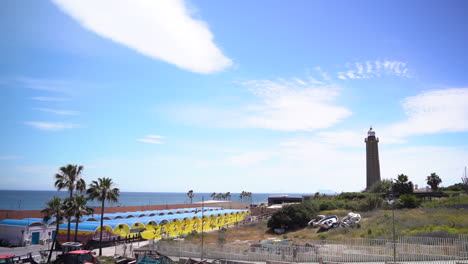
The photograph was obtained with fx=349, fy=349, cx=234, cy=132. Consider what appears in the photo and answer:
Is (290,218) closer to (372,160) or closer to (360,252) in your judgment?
(360,252)

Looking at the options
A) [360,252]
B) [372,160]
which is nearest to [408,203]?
[372,160]

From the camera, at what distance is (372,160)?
276 feet

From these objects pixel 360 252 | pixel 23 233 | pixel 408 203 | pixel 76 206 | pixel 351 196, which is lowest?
pixel 23 233

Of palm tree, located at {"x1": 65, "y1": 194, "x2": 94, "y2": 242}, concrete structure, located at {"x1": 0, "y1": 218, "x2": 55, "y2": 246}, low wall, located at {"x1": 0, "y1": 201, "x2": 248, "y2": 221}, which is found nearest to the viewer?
palm tree, located at {"x1": 65, "y1": 194, "x2": 94, "y2": 242}

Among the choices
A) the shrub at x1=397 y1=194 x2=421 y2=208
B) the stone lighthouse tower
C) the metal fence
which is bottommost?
the metal fence

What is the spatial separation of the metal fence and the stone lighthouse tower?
57359 mm

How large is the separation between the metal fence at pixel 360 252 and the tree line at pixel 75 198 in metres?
13.1

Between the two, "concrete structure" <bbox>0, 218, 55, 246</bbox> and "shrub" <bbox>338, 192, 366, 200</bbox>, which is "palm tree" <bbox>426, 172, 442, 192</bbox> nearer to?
"shrub" <bbox>338, 192, 366, 200</bbox>

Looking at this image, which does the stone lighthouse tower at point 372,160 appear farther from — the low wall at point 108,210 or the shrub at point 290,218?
the low wall at point 108,210

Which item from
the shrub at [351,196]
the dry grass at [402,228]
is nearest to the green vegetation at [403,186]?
the shrub at [351,196]

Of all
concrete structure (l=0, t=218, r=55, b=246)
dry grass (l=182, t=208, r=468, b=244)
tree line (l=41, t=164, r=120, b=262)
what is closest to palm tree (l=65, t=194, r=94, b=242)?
tree line (l=41, t=164, r=120, b=262)

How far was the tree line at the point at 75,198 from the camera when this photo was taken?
119ft

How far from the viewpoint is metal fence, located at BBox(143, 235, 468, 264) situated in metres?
25.3

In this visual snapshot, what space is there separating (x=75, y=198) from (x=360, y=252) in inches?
1112
